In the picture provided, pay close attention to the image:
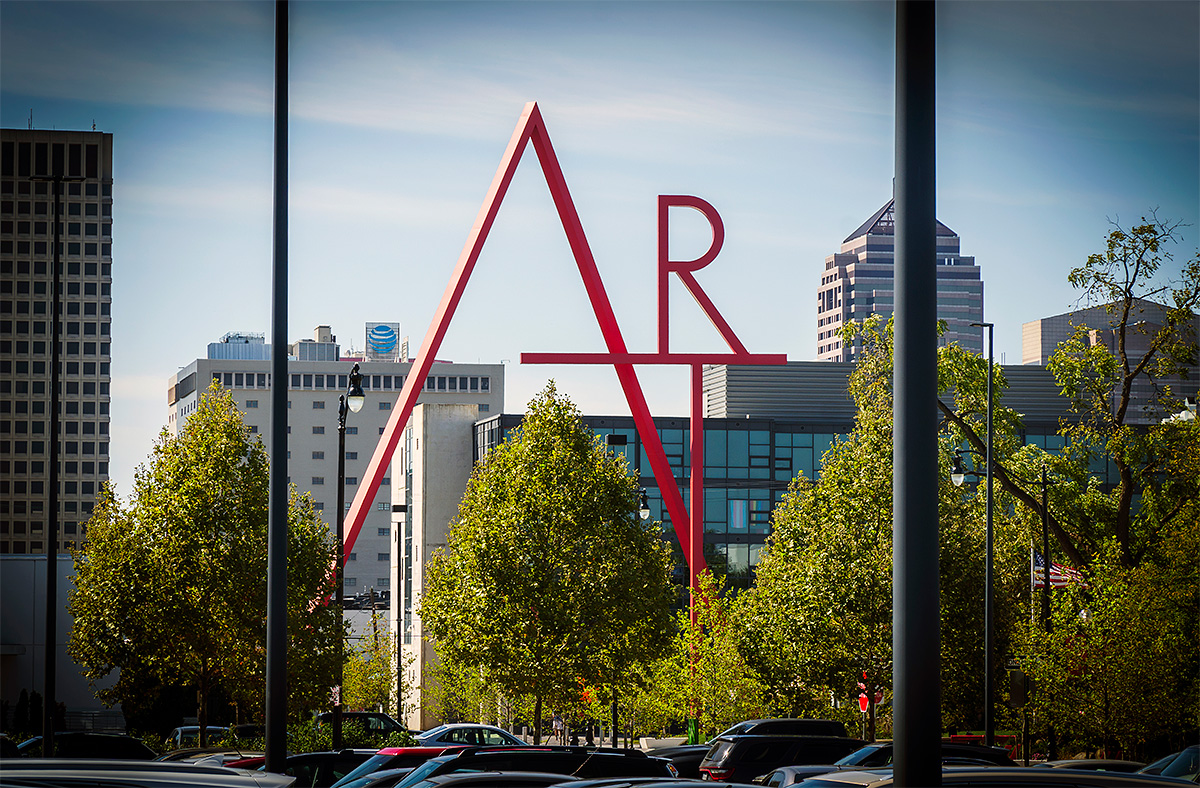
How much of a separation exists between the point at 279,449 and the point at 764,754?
51.7 ft

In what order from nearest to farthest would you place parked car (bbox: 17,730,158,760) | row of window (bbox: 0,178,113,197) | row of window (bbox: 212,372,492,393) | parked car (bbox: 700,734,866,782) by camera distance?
1. parked car (bbox: 700,734,866,782)
2. parked car (bbox: 17,730,158,760)
3. row of window (bbox: 0,178,113,197)
4. row of window (bbox: 212,372,492,393)

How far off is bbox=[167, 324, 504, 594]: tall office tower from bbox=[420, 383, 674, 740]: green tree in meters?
Result: 116

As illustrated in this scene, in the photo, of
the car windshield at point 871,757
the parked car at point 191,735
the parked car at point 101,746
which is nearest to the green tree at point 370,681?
the parked car at point 191,735

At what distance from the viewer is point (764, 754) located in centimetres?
2484

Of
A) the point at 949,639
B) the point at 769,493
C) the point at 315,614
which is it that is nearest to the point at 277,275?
the point at 315,614

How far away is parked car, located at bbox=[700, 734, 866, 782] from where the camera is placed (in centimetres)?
2464

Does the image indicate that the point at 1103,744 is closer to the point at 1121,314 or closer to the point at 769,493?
the point at 1121,314

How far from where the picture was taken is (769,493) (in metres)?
76.6

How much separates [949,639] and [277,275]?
95.6 ft

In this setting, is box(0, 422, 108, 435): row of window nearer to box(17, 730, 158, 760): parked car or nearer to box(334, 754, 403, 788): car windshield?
box(17, 730, 158, 760): parked car

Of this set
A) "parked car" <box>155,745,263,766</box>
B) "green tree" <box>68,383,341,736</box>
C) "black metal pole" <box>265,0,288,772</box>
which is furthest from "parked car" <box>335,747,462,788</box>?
"green tree" <box>68,383,341,736</box>

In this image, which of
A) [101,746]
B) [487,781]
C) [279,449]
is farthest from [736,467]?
[487,781]

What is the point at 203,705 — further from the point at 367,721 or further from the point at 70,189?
the point at 70,189

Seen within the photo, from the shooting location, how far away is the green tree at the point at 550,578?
34.9 meters
